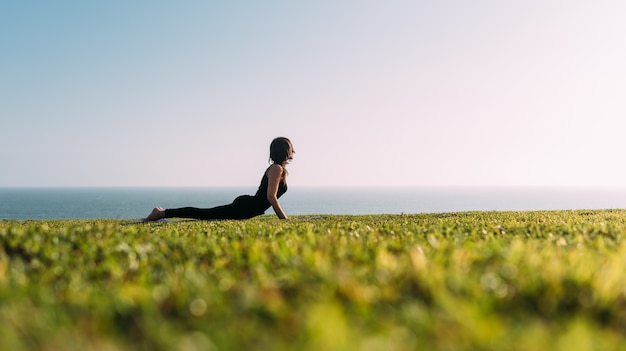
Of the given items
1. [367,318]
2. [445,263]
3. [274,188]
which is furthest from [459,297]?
[274,188]

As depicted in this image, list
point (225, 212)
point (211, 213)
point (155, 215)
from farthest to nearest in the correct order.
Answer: point (211, 213) < point (225, 212) < point (155, 215)

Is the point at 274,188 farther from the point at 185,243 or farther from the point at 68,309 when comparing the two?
the point at 68,309

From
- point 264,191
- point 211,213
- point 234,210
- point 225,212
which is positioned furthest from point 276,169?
point 211,213

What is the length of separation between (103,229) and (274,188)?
706cm

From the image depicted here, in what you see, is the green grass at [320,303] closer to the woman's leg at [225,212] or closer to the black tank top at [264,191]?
the black tank top at [264,191]

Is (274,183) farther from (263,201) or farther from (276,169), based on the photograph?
(263,201)

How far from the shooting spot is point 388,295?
3289 mm

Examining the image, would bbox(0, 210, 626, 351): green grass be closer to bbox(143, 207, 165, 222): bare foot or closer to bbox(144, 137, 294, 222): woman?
bbox(144, 137, 294, 222): woman

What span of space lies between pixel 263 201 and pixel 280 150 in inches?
71.5

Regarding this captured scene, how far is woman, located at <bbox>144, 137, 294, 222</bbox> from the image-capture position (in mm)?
14185

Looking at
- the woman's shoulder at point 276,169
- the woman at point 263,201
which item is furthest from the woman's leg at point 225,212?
the woman's shoulder at point 276,169

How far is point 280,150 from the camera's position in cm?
1415

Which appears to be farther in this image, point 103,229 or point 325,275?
point 103,229

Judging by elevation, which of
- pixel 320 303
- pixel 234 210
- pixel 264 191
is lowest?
pixel 320 303
